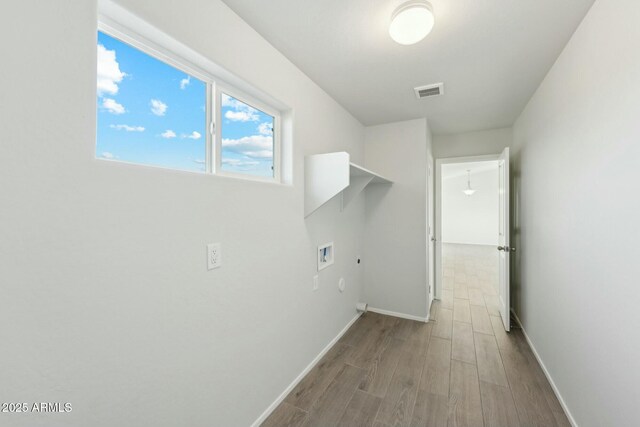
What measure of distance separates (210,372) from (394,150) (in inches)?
114

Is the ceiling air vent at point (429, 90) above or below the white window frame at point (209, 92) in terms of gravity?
above

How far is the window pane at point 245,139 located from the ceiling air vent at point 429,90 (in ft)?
4.57

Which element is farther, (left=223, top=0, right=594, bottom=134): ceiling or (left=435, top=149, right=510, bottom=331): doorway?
(left=435, top=149, right=510, bottom=331): doorway

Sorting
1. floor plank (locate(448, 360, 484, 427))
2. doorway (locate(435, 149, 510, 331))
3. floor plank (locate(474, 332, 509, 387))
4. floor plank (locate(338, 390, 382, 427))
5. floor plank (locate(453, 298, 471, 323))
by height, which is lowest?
floor plank (locate(338, 390, 382, 427))

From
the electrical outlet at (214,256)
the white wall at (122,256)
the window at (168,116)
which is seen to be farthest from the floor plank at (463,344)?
the window at (168,116)

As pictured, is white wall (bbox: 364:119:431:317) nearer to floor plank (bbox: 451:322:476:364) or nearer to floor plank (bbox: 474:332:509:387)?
floor plank (bbox: 451:322:476:364)

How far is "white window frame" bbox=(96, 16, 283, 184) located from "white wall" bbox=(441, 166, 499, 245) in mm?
8225

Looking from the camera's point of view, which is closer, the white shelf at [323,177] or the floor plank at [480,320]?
the white shelf at [323,177]

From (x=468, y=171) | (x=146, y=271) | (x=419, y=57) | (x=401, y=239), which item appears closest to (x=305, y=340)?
(x=146, y=271)

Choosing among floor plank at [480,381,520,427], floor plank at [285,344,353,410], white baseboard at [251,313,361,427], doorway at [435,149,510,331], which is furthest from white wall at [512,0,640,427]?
white baseboard at [251,313,361,427]

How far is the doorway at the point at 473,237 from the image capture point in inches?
124

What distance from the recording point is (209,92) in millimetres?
1448

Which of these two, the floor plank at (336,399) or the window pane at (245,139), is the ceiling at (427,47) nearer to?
the window pane at (245,139)

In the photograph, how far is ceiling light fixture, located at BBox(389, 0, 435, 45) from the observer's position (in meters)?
1.36
